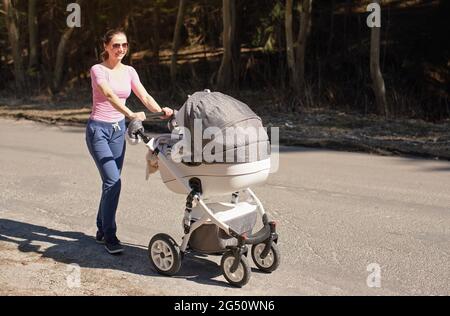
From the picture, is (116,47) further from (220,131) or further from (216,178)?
(216,178)

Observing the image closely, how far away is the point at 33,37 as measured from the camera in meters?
21.8

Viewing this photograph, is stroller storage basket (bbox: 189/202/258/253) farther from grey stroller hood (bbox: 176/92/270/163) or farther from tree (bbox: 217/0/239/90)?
tree (bbox: 217/0/239/90)

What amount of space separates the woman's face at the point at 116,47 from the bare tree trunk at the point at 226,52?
40.3 feet

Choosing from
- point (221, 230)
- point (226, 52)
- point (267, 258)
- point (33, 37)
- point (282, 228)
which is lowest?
point (282, 228)

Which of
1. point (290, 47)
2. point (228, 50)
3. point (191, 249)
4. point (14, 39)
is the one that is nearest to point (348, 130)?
point (290, 47)

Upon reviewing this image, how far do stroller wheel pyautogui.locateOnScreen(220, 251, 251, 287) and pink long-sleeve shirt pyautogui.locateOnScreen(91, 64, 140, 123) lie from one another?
1.65 metres

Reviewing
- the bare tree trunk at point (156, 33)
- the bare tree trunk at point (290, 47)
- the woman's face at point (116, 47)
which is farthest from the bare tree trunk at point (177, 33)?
→ the woman's face at point (116, 47)

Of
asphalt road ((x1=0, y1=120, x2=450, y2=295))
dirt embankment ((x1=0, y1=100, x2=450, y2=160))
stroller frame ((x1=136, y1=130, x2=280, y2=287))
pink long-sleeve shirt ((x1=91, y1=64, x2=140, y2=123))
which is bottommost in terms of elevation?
asphalt road ((x1=0, y1=120, x2=450, y2=295))

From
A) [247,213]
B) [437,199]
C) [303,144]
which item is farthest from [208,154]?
[303,144]

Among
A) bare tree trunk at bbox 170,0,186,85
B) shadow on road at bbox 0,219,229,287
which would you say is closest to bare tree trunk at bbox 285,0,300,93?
bare tree trunk at bbox 170,0,186,85

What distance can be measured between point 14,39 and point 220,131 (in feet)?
56.1

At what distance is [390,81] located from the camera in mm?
18797

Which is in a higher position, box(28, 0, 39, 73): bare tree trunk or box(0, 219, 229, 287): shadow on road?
box(28, 0, 39, 73): bare tree trunk

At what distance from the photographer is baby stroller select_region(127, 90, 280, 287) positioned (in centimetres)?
517
